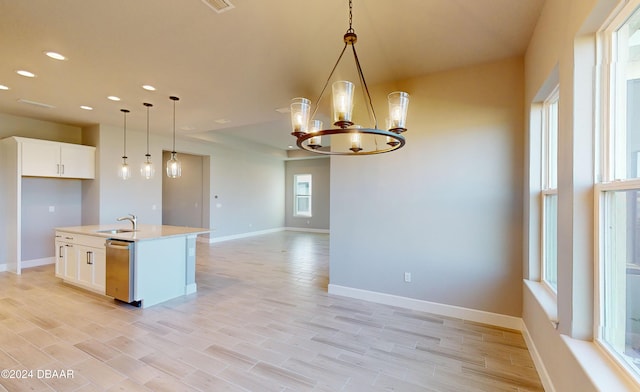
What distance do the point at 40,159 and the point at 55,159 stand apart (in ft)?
0.72

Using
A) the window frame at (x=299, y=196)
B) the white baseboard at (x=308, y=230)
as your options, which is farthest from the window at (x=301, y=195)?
the white baseboard at (x=308, y=230)

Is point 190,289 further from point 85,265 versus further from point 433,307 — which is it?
point 433,307

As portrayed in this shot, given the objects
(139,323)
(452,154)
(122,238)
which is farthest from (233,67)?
(139,323)

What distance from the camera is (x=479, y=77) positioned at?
3252 millimetres

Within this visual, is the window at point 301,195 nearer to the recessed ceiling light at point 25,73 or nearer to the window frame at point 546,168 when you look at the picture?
the recessed ceiling light at point 25,73

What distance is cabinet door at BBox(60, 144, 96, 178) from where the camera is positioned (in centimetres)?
554

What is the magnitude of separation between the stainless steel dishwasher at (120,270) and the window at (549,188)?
4428 mm

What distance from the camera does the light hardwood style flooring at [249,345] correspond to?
2.22 metres

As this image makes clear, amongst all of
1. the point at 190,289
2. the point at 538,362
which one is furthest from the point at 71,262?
the point at 538,362

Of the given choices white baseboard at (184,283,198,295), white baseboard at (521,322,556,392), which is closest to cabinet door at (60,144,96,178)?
white baseboard at (184,283,198,295)

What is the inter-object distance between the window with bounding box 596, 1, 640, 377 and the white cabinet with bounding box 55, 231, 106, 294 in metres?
4.97

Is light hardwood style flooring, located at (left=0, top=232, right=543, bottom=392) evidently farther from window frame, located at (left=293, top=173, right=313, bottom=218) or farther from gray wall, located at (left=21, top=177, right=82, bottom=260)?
window frame, located at (left=293, top=173, right=313, bottom=218)

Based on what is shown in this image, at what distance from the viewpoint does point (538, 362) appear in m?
2.37

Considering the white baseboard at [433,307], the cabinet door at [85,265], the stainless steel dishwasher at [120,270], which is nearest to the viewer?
the white baseboard at [433,307]
